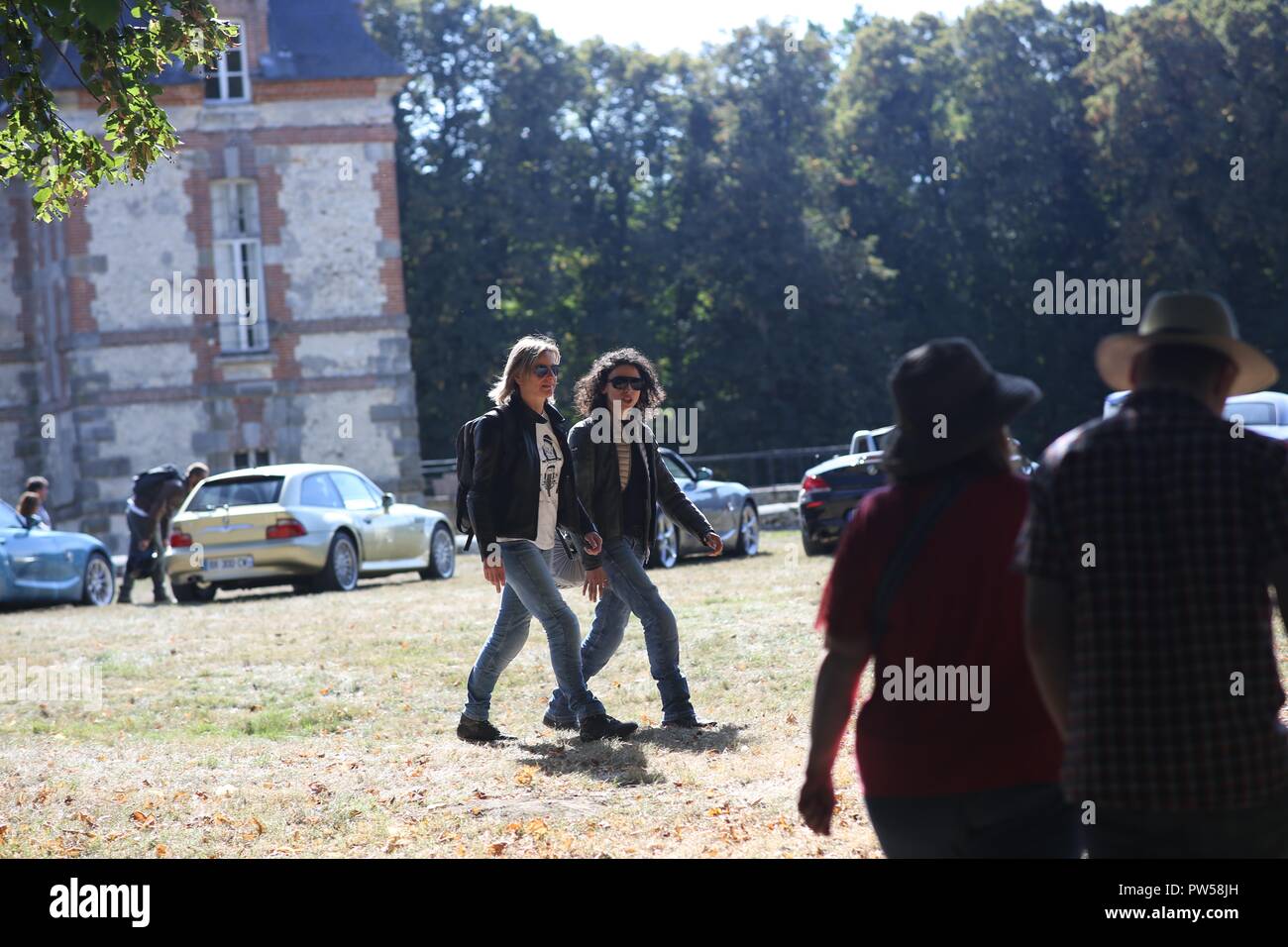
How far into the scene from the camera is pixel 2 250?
37938 mm

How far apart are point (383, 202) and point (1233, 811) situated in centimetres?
3245

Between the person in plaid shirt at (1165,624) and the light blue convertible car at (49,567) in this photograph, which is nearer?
the person in plaid shirt at (1165,624)

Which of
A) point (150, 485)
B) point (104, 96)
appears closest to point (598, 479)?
point (104, 96)

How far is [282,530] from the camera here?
20047mm

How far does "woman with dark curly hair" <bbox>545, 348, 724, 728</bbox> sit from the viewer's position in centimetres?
928

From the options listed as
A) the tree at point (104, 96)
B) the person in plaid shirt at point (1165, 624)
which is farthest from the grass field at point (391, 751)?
the tree at point (104, 96)

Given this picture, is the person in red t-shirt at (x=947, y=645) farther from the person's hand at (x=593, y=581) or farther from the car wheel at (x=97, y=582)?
the car wheel at (x=97, y=582)

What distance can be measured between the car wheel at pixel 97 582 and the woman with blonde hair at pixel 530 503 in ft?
43.6

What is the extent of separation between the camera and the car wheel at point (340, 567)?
20406 millimetres

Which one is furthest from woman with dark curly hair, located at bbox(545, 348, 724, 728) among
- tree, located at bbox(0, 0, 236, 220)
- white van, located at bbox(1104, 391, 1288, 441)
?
white van, located at bbox(1104, 391, 1288, 441)

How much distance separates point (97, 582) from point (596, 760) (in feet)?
46.8

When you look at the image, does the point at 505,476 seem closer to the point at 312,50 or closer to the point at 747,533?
the point at 747,533
